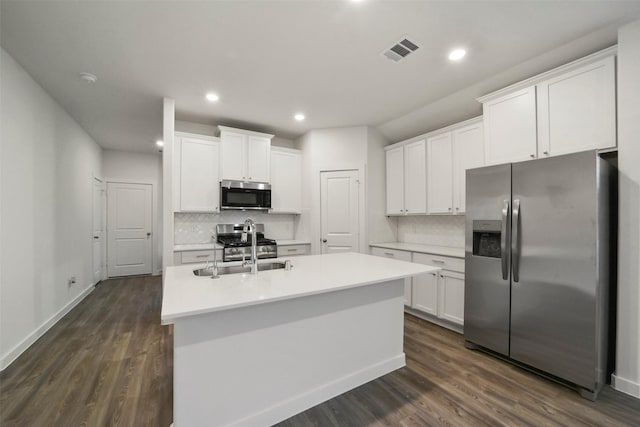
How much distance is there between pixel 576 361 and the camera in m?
1.95

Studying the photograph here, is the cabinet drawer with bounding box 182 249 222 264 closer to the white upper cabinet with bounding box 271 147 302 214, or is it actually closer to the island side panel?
the white upper cabinet with bounding box 271 147 302 214

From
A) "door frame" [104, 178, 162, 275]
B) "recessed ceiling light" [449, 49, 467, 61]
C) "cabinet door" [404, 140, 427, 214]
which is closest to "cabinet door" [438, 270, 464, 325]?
"cabinet door" [404, 140, 427, 214]

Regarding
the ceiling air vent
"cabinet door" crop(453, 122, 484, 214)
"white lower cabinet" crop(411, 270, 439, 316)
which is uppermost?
the ceiling air vent

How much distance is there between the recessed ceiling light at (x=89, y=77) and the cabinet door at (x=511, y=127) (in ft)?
13.3

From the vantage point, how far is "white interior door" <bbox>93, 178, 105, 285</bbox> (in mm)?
4941

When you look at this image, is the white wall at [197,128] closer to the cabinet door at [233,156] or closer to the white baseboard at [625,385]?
A: the cabinet door at [233,156]

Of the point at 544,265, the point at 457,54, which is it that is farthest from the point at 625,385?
the point at 457,54

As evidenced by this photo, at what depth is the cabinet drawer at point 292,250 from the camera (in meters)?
4.09

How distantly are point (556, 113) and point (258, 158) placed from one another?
3.48 m

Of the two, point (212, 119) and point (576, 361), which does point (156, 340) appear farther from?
point (576, 361)

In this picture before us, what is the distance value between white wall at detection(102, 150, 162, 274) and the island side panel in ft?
17.7

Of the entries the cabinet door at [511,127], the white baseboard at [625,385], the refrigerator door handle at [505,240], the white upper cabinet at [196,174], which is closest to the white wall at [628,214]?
the white baseboard at [625,385]

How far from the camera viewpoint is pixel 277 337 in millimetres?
1706

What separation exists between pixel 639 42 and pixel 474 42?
1063 mm
